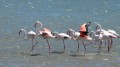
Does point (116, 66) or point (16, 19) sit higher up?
point (16, 19)

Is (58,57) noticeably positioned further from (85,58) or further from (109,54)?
(109,54)

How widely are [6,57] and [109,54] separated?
3845 mm

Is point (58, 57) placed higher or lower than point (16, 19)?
lower

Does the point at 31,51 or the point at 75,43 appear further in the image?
A: the point at 75,43

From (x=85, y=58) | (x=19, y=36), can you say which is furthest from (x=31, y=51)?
(x=19, y=36)

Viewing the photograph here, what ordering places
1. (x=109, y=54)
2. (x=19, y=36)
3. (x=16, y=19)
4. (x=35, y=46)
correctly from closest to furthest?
1. (x=109, y=54)
2. (x=35, y=46)
3. (x=19, y=36)
4. (x=16, y=19)

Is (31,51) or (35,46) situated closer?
(31,51)

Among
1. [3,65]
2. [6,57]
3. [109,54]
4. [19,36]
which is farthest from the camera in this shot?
[19,36]

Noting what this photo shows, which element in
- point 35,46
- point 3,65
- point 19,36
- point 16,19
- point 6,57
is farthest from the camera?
point 16,19

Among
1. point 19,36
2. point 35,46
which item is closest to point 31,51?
point 35,46

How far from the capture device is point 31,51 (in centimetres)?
1542

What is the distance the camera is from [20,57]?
46.7 ft

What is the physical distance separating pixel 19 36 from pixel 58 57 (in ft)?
15.6

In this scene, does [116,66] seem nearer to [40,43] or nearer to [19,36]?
[40,43]
